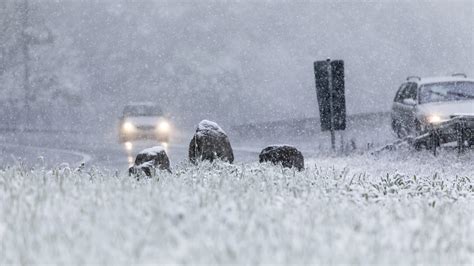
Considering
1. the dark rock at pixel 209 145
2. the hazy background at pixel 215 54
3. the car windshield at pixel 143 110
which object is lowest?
the dark rock at pixel 209 145

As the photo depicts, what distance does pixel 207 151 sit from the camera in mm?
13695

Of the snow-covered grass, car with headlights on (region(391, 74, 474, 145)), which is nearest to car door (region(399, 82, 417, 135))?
car with headlights on (region(391, 74, 474, 145))

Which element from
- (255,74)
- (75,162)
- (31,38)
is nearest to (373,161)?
(75,162)

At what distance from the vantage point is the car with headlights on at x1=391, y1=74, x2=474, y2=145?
57.7ft

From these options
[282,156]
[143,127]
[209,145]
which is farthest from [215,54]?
[282,156]

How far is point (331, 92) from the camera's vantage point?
72.6 ft

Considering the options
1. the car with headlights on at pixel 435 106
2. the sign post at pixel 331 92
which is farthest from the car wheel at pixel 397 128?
the sign post at pixel 331 92

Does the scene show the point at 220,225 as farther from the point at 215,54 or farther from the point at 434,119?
the point at 215,54

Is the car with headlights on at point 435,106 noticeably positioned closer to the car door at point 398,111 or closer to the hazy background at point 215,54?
the car door at point 398,111

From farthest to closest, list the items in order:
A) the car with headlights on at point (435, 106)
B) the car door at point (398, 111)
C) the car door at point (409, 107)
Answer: the car door at point (398, 111)
the car door at point (409, 107)
the car with headlights on at point (435, 106)

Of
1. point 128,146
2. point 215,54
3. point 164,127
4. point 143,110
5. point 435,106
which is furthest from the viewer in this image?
point 215,54

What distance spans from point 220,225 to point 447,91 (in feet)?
49.6

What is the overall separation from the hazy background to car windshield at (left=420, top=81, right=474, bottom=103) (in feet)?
85.3

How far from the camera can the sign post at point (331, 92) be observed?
866 inches
